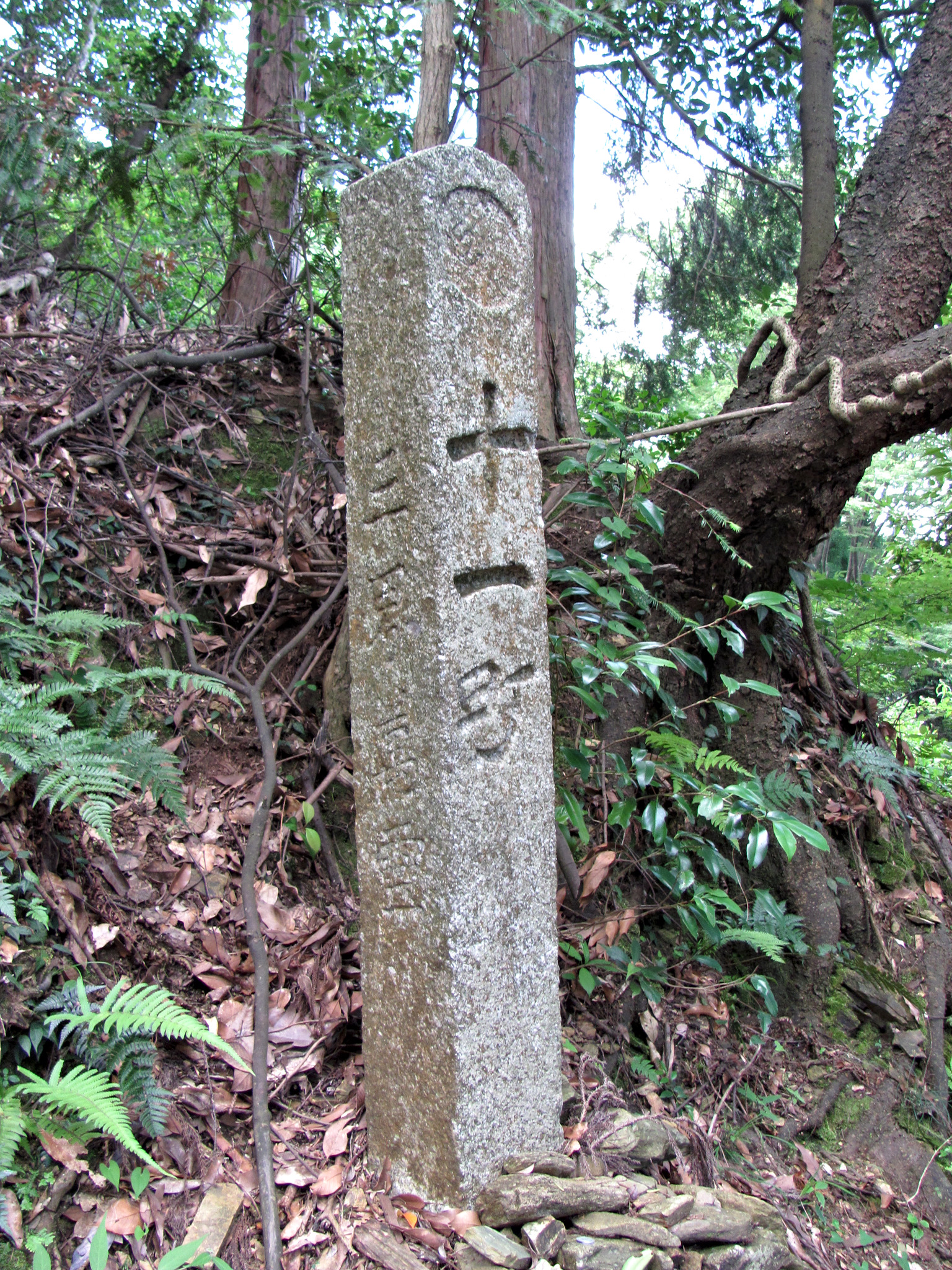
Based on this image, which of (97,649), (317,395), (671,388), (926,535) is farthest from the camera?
(926,535)

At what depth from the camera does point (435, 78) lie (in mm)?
3152

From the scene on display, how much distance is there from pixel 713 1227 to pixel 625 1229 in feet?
0.81

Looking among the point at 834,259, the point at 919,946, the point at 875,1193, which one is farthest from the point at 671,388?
the point at 875,1193

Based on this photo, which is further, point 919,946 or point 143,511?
point 919,946

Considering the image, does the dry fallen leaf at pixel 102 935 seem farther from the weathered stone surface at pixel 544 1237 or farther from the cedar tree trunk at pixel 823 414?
the cedar tree trunk at pixel 823 414

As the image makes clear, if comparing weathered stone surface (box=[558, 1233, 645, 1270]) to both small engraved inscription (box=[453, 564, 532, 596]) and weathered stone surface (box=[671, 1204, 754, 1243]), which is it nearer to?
weathered stone surface (box=[671, 1204, 754, 1243])

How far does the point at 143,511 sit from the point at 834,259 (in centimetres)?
317

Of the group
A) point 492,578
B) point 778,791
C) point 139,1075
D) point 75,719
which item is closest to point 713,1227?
point 139,1075

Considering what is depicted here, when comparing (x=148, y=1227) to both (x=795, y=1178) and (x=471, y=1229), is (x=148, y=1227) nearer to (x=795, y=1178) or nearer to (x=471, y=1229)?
(x=471, y=1229)

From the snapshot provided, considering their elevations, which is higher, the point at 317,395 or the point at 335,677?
the point at 317,395

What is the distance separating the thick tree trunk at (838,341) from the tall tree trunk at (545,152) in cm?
89

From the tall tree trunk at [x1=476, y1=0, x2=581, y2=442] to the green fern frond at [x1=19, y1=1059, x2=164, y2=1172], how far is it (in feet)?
10.3

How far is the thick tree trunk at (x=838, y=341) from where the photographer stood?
11.0 ft

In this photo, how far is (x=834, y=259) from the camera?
375 cm
